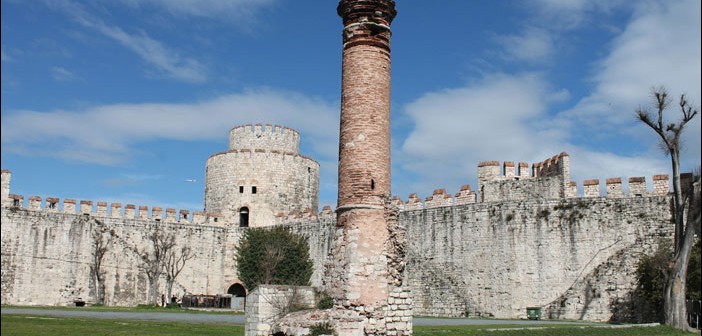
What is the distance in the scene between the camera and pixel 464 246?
2908 centimetres

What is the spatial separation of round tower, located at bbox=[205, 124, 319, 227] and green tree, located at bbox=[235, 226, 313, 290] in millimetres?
1691

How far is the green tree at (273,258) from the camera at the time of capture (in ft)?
113

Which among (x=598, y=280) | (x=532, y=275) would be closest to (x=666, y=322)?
(x=598, y=280)

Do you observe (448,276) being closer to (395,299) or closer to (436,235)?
(436,235)

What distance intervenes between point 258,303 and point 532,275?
14654 millimetres

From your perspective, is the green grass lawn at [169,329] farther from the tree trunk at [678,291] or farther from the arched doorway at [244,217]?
the arched doorway at [244,217]

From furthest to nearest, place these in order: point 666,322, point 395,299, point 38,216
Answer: point 38,216, point 666,322, point 395,299

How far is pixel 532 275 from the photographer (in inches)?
1065

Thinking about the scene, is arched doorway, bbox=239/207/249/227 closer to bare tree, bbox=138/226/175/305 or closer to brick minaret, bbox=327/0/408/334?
bare tree, bbox=138/226/175/305

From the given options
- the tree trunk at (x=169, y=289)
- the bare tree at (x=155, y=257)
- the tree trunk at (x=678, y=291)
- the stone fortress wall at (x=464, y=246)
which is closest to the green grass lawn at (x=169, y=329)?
the tree trunk at (x=678, y=291)

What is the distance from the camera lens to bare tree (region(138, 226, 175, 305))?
35125mm

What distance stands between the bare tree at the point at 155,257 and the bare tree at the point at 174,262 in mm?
219

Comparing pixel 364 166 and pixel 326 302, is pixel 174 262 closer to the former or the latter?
pixel 326 302

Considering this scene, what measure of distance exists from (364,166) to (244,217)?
25.9 meters
